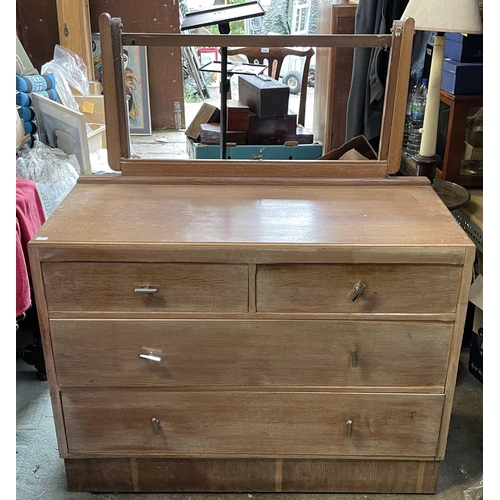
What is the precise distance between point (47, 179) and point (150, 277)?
116 centimetres

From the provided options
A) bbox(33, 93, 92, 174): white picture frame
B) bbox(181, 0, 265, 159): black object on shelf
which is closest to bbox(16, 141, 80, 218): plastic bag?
bbox(33, 93, 92, 174): white picture frame

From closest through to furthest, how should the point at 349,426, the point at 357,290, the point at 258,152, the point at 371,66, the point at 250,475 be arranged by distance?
the point at 357,290 < the point at 349,426 < the point at 250,475 < the point at 371,66 < the point at 258,152

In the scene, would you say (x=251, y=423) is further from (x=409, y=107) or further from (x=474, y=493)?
(x=409, y=107)

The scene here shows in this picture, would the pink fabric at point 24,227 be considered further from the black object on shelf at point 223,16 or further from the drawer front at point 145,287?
the black object on shelf at point 223,16

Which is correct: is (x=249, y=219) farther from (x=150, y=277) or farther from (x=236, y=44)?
(x=236, y=44)

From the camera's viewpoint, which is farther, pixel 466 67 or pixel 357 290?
pixel 466 67

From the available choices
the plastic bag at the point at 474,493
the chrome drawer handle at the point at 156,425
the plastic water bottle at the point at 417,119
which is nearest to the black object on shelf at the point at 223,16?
the plastic water bottle at the point at 417,119

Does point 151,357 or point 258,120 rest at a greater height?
point 258,120

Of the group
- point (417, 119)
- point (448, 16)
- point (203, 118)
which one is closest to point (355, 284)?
point (448, 16)

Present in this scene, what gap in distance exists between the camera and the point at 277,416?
144 centimetres

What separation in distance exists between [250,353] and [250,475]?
1.23ft

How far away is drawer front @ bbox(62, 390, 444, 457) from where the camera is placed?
4.67 ft

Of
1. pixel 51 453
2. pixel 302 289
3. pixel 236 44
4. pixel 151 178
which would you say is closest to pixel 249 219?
pixel 302 289

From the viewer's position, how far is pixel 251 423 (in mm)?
1450
